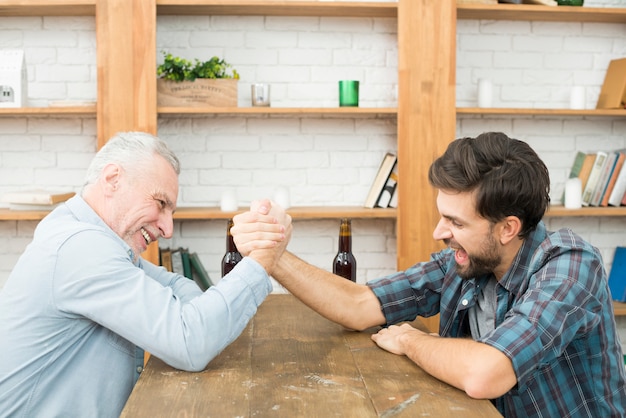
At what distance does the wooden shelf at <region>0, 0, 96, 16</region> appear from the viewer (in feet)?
10.7

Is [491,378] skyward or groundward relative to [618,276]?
skyward

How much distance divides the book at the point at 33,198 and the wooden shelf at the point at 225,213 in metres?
0.05

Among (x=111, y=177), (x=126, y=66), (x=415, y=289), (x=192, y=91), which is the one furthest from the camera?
(x=192, y=91)

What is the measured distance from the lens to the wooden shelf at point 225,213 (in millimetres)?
3297

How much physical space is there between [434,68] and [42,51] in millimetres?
1900

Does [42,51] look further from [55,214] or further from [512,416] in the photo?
[512,416]

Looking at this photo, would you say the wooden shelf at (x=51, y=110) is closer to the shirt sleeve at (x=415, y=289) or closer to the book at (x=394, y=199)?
the book at (x=394, y=199)

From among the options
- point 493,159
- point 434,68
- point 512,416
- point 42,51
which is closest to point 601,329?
point 512,416

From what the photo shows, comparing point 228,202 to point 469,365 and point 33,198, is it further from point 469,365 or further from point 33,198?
point 469,365

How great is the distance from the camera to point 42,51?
355 cm

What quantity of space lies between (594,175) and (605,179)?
6 centimetres

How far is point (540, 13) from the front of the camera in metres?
3.52

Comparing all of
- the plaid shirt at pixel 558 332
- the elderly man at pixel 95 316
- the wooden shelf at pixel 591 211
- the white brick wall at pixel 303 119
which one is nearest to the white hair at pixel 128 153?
the elderly man at pixel 95 316

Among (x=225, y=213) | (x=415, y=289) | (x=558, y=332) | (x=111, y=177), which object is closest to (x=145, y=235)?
(x=111, y=177)
